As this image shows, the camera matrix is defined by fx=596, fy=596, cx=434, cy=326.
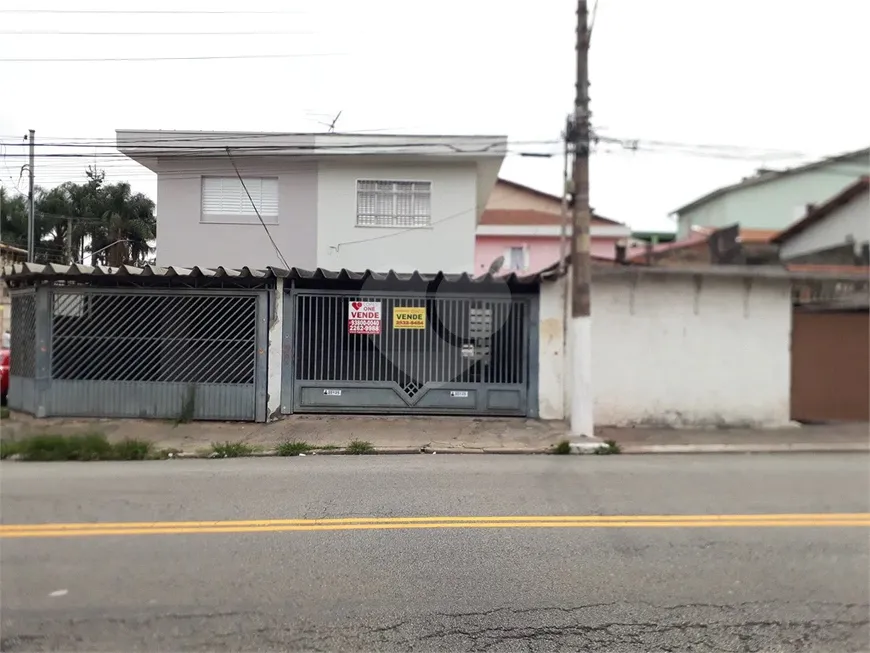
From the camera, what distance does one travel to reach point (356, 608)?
3.36m

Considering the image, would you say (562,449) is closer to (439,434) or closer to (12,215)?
(439,434)

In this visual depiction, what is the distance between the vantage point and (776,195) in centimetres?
1060

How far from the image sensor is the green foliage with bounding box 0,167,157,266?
7789 mm

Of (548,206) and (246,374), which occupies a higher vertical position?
(548,206)

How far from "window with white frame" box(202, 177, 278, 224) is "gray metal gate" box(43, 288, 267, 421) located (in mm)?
4221

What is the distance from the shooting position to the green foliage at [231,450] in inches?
316

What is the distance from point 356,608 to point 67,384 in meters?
8.77

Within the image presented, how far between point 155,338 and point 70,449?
9.14 ft

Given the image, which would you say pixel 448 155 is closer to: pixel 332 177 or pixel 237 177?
pixel 332 177

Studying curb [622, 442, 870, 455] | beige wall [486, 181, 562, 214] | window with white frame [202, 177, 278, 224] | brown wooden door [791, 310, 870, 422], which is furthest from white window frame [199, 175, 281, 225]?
beige wall [486, 181, 562, 214]

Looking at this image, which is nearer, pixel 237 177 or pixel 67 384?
pixel 67 384

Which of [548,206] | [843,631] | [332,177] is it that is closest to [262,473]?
[843,631]

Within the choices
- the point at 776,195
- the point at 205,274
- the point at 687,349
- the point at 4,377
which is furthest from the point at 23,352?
the point at 776,195

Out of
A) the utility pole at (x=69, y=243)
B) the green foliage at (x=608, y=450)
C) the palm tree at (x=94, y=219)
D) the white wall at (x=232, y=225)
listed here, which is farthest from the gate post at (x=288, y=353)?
the green foliage at (x=608, y=450)
